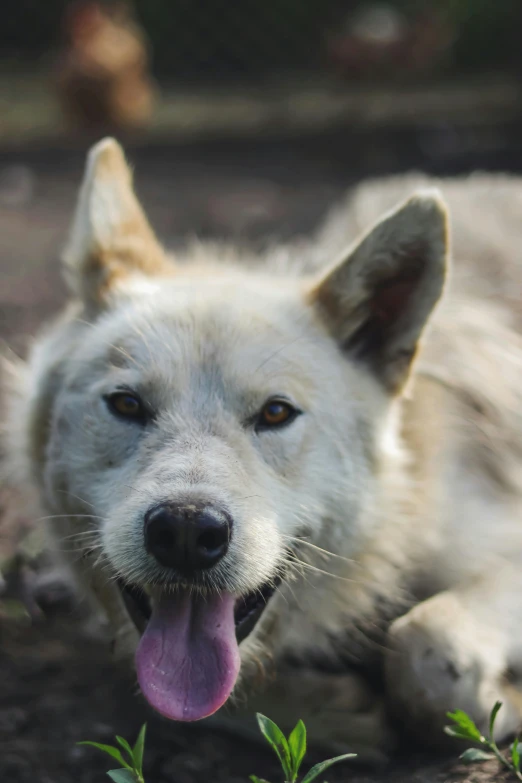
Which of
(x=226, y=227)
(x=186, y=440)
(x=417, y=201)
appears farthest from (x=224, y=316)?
(x=226, y=227)

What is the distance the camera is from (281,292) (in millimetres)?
3119

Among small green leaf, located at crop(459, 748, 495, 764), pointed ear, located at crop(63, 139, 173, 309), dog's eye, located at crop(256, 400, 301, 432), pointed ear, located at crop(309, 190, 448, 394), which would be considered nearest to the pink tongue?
dog's eye, located at crop(256, 400, 301, 432)

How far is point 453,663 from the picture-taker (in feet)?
9.01

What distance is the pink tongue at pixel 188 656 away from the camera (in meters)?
2.33

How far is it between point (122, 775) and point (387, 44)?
12384 mm

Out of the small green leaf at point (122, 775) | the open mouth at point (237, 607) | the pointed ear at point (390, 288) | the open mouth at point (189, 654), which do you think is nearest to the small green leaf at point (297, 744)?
the open mouth at point (189, 654)

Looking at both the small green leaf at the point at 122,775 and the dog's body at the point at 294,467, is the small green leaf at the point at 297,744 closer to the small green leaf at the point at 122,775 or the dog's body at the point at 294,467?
the dog's body at the point at 294,467

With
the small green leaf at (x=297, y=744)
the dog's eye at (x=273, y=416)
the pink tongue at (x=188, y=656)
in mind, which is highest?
the dog's eye at (x=273, y=416)

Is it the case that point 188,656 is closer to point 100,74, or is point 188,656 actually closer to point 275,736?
point 275,736

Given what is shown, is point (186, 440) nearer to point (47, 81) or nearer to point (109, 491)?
point (109, 491)

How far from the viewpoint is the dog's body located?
2.49m

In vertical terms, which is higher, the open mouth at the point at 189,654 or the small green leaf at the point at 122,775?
the open mouth at the point at 189,654

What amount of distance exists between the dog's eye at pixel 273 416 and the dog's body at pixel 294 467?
10mm

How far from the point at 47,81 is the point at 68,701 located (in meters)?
12.1
